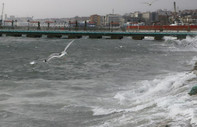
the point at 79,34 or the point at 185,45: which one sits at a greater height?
the point at 79,34

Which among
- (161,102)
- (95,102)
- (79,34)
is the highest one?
(79,34)

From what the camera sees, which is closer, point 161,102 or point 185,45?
point 161,102

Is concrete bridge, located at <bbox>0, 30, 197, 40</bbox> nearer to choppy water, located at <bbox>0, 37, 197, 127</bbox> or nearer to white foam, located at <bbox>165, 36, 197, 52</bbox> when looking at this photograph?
white foam, located at <bbox>165, 36, 197, 52</bbox>

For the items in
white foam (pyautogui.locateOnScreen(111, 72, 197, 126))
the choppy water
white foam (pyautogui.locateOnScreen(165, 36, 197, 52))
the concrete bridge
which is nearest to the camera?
white foam (pyautogui.locateOnScreen(111, 72, 197, 126))

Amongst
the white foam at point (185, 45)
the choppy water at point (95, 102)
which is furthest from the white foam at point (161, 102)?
the white foam at point (185, 45)

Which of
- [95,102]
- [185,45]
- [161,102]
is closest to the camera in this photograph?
[161,102]

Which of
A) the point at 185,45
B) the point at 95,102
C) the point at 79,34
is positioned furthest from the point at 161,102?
the point at 79,34

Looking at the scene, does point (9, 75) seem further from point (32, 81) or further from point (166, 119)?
point (166, 119)

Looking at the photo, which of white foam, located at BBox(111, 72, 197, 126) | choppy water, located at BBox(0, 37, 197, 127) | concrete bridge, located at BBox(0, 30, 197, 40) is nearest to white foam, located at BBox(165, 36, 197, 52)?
concrete bridge, located at BBox(0, 30, 197, 40)

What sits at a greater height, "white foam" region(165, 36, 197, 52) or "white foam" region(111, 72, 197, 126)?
"white foam" region(165, 36, 197, 52)

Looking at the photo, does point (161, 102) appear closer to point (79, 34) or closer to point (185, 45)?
point (185, 45)

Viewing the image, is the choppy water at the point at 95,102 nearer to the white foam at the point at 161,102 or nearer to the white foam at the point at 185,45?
the white foam at the point at 161,102

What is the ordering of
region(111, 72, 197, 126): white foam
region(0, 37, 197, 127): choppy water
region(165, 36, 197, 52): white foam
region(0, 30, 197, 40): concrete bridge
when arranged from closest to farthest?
region(111, 72, 197, 126): white foam → region(0, 37, 197, 127): choppy water → region(165, 36, 197, 52): white foam → region(0, 30, 197, 40): concrete bridge

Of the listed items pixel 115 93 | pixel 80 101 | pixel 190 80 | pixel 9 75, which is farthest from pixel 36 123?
pixel 9 75
